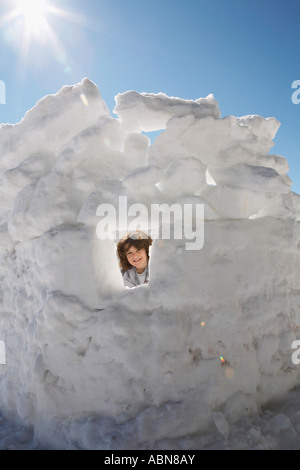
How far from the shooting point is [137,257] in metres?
4.48

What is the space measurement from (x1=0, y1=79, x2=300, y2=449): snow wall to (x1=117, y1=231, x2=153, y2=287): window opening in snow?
1.64m

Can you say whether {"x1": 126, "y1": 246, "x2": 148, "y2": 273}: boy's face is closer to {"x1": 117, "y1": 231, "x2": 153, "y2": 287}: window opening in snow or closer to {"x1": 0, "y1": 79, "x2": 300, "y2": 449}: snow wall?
{"x1": 117, "y1": 231, "x2": 153, "y2": 287}: window opening in snow

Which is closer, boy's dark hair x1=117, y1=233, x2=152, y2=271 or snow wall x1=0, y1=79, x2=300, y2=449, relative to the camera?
snow wall x1=0, y1=79, x2=300, y2=449

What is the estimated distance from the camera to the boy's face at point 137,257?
4488 millimetres

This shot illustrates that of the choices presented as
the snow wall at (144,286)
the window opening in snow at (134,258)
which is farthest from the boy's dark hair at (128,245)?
the snow wall at (144,286)

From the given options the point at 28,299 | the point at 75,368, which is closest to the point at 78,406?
the point at 75,368

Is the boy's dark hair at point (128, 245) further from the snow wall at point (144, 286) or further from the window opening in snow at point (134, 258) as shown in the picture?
the snow wall at point (144, 286)

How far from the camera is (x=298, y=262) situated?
9.82ft

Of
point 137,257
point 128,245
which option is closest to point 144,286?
point 137,257

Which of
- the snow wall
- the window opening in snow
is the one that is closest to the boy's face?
the window opening in snow

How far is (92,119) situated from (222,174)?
134cm

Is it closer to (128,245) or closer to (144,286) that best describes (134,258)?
(128,245)

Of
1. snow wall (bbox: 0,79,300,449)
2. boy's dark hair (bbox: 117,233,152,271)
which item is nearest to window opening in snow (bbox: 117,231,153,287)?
boy's dark hair (bbox: 117,233,152,271)

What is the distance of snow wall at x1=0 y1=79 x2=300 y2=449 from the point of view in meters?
2.26
